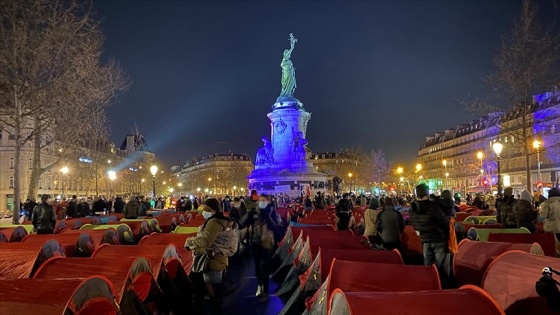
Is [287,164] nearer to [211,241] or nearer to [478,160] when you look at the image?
[478,160]

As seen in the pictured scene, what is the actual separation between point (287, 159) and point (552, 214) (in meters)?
47.4

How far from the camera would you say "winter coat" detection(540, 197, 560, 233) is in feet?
42.2

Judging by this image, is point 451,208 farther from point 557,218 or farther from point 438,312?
point 438,312

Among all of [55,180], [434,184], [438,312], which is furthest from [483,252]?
[434,184]

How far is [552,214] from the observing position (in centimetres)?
1296

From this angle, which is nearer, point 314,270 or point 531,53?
point 314,270

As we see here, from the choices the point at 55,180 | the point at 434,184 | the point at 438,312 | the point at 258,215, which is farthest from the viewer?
the point at 434,184

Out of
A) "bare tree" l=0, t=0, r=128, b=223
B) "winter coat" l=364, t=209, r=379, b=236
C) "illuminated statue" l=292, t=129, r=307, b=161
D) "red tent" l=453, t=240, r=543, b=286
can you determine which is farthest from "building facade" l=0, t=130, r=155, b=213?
"red tent" l=453, t=240, r=543, b=286

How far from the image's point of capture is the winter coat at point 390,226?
1191 centimetres

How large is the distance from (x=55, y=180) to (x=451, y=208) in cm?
9503

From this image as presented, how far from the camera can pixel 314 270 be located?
25.0ft

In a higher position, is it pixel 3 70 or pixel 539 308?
pixel 3 70

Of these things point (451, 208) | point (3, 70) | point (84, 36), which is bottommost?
point (451, 208)

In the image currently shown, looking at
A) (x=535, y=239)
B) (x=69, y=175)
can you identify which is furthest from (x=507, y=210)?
(x=69, y=175)
